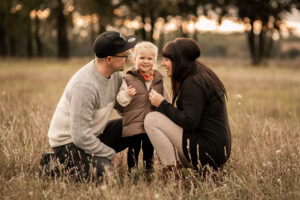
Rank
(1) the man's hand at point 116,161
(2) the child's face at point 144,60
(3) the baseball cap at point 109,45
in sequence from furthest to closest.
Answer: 1. (2) the child's face at point 144,60
2. (1) the man's hand at point 116,161
3. (3) the baseball cap at point 109,45

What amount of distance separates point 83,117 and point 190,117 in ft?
3.76

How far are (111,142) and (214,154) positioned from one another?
→ 1.40 metres

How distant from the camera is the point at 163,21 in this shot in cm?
3566

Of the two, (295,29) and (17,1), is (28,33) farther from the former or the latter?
(295,29)

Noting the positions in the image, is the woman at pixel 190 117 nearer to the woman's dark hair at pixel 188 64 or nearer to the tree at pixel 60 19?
the woman's dark hair at pixel 188 64

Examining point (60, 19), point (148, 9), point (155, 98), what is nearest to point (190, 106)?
point (155, 98)

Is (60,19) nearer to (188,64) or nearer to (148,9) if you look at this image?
(148,9)

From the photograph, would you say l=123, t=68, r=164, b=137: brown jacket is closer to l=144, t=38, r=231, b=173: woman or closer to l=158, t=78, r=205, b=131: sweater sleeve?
l=144, t=38, r=231, b=173: woman

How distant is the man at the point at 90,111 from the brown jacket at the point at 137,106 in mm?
253

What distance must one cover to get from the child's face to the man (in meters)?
0.30

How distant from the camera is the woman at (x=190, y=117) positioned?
11.2 ft

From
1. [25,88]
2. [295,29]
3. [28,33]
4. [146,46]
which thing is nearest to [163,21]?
[295,29]

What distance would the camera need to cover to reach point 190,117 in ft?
11.2

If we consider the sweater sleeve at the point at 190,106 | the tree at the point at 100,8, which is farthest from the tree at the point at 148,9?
the sweater sleeve at the point at 190,106
